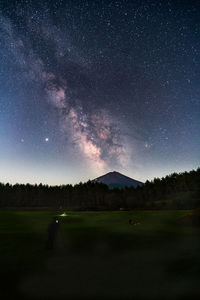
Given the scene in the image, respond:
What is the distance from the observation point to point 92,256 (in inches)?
477

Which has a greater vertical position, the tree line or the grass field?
the tree line

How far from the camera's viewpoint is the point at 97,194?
16100cm

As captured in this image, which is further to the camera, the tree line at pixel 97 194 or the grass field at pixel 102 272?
the tree line at pixel 97 194

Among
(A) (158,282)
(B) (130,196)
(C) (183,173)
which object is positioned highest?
(C) (183,173)

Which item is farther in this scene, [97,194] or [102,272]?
[97,194]

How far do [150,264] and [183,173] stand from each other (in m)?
138

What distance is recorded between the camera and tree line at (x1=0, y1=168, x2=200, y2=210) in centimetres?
13050

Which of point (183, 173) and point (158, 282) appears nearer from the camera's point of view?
point (158, 282)

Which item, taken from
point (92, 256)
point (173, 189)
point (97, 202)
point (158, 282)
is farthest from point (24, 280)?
point (97, 202)

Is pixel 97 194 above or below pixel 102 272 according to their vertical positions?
above

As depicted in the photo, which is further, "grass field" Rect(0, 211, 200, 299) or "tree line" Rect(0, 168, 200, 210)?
"tree line" Rect(0, 168, 200, 210)

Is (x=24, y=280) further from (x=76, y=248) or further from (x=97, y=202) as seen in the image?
(x=97, y=202)

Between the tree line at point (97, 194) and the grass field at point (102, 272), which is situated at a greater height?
the tree line at point (97, 194)

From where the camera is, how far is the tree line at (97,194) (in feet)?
428
